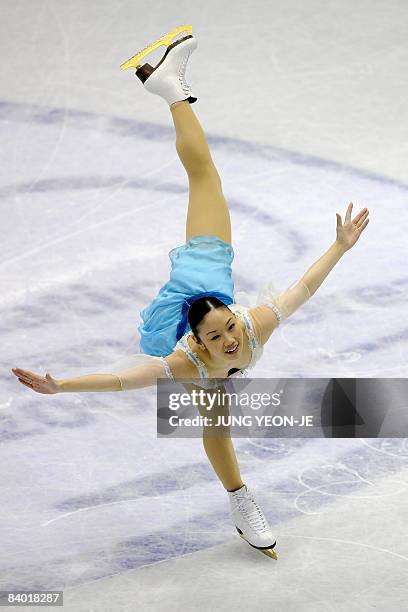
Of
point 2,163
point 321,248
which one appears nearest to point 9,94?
point 2,163

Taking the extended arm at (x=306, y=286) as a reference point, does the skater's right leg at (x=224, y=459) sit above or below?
below

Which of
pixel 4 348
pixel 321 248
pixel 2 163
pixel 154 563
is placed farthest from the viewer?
pixel 2 163

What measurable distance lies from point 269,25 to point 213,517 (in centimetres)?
511

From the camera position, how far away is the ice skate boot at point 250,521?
4.37 m

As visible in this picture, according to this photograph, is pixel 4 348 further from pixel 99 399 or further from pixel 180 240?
pixel 180 240

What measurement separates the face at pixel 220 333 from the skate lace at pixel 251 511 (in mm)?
625

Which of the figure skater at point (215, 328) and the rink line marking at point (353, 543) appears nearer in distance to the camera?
the figure skater at point (215, 328)

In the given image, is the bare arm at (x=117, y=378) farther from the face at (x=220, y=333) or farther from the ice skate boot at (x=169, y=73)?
the ice skate boot at (x=169, y=73)

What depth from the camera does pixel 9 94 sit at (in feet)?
27.0

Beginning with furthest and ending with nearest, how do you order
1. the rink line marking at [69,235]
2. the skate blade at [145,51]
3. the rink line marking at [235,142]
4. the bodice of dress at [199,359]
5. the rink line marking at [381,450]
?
the rink line marking at [235,142], the rink line marking at [69,235], the skate blade at [145,51], the rink line marking at [381,450], the bodice of dress at [199,359]

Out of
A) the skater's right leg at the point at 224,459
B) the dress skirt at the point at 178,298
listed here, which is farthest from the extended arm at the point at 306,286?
the skater's right leg at the point at 224,459

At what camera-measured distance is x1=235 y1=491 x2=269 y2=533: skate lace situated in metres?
4.41

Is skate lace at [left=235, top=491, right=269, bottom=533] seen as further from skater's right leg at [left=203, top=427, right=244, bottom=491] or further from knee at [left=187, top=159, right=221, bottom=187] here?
knee at [left=187, top=159, right=221, bottom=187]

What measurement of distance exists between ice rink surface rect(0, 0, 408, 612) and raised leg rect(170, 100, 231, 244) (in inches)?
13.5
